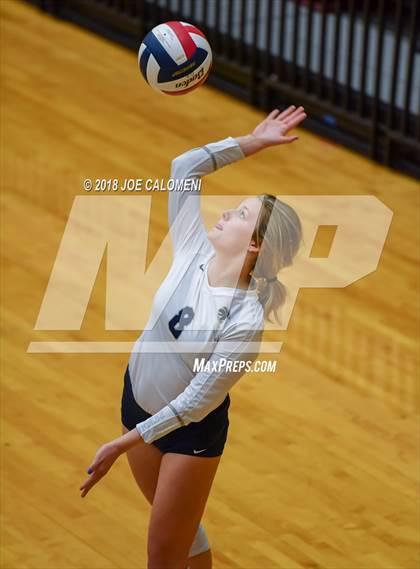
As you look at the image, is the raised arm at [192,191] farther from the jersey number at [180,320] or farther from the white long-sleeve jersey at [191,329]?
the jersey number at [180,320]

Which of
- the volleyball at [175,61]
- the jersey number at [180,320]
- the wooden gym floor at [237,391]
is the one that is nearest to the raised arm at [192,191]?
the jersey number at [180,320]

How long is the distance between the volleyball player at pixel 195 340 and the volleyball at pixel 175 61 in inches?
15.6

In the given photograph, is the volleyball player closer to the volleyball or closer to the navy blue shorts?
the navy blue shorts

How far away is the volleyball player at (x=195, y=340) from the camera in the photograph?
3.70m

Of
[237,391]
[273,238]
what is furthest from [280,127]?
[237,391]

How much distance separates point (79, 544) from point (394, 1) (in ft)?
14.9

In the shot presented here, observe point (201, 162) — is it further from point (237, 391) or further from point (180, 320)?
point (237, 391)

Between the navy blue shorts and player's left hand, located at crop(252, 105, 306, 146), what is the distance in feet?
2.68

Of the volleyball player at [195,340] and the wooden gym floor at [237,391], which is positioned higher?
the volleyball player at [195,340]

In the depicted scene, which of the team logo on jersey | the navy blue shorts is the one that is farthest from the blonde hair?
the navy blue shorts

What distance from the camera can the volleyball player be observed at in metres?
3.70

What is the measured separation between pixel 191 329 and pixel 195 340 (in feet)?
0.13

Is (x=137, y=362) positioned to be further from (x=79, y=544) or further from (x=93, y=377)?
(x=93, y=377)

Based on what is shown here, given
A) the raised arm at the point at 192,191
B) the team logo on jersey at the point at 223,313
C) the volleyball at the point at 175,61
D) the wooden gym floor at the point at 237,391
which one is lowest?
the wooden gym floor at the point at 237,391
